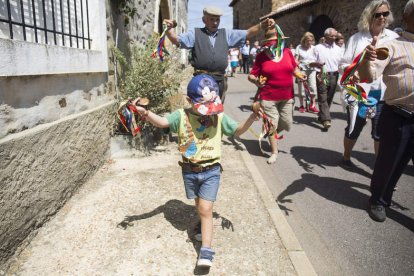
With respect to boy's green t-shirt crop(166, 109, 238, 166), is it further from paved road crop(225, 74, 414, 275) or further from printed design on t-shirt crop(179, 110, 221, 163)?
paved road crop(225, 74, 414, 275)

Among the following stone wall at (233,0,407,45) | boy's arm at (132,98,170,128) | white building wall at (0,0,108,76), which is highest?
stone wall at (233,0,407,45)

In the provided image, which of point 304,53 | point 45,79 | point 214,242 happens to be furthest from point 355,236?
point 304,53

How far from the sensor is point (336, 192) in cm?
392

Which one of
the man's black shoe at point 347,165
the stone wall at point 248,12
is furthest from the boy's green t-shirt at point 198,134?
the stone wall at point 248,12

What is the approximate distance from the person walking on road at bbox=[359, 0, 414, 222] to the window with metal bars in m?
3.00

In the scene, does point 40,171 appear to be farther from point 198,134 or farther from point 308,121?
point 308,121

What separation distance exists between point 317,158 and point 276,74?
1497 millimetres

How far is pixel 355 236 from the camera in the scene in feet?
9.86

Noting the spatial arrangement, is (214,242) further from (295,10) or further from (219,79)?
(295,10)

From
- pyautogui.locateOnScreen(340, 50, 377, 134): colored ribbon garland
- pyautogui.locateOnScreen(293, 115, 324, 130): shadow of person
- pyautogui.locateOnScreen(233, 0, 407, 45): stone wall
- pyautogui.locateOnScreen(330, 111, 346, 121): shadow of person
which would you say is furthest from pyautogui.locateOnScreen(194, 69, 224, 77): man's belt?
pyautogui.locateOnScreen(233, 0, 407, 45): stone wall

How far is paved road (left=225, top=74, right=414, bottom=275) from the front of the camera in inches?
105

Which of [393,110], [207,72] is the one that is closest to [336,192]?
[393,110]

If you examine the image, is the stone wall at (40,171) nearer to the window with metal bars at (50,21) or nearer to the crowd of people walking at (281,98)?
the window with metal bars at (50,21)

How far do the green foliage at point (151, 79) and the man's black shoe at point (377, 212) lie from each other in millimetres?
3265
